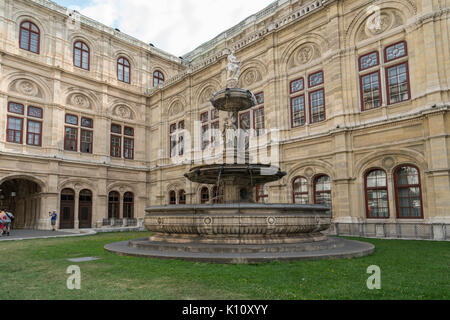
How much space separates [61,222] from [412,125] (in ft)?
79.5

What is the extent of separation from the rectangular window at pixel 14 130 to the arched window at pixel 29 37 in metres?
5.54

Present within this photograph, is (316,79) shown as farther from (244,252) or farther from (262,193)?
(244,252)

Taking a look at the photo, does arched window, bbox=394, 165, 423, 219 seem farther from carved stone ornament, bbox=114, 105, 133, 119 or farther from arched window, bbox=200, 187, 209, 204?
carved stone ornament, bbox=114, 105, 133, 119

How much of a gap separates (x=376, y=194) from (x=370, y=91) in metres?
5.34

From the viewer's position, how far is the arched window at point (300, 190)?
19266 millimetres

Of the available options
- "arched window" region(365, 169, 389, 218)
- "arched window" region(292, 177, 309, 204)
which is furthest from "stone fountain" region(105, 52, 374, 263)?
"arched window" region(292, 177, 309, 204)

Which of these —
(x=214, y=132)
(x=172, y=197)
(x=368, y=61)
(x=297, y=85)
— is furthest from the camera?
(x=172, y=197)

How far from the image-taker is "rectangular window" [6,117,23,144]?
2362 cm

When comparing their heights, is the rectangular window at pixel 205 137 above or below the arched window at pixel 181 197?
above

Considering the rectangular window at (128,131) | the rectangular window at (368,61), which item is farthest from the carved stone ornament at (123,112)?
the rectangular window at (368,61)

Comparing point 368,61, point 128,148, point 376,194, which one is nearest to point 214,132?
point 128,148

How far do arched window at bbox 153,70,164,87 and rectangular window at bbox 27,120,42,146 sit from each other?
11992 millimetres

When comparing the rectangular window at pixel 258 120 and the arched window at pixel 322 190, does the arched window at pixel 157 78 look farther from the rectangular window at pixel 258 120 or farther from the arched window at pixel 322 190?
the arched window at pixel 322 190

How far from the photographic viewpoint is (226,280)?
5.43 meters
